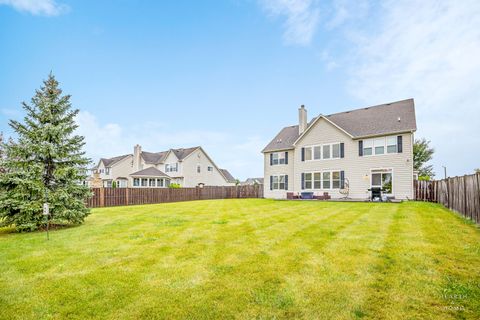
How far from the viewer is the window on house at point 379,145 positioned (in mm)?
19630

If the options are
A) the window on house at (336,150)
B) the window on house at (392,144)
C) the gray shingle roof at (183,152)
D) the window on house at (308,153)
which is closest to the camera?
the window on house at (392,144)

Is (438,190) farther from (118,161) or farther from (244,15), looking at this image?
(118,161)

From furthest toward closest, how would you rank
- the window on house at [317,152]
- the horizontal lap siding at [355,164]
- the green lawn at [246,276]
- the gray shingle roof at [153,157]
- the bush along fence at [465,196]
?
the gray shingle roof at [153,157] → the window on house at [317,152] → the horizontal lap siding at [355,164] → the bush along fence at [465,196] → the green lawn at [246,276]

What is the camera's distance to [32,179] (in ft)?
29.3

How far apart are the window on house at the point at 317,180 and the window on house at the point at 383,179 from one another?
14.0 feet

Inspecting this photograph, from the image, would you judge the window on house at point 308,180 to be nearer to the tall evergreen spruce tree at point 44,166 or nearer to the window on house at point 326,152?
the window on house at point 326,152

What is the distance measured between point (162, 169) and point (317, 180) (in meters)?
25.3

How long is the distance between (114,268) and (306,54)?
1977cm

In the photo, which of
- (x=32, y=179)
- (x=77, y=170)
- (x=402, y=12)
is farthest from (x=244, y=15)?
(x=32, y=179)

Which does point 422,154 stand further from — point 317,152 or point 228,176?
point 228,176

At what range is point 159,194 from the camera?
78.2 feet

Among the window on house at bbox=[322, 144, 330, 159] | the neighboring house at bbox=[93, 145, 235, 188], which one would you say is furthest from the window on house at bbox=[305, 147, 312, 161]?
the neighboring house at bbox=[93, 145, 235, 188]

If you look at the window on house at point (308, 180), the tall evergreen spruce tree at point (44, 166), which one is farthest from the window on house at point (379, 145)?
the tall evergreen spruce tree at point (44, 166)

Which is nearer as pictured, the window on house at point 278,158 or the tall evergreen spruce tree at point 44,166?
the tall evergreen spruce tree at point 44,166
